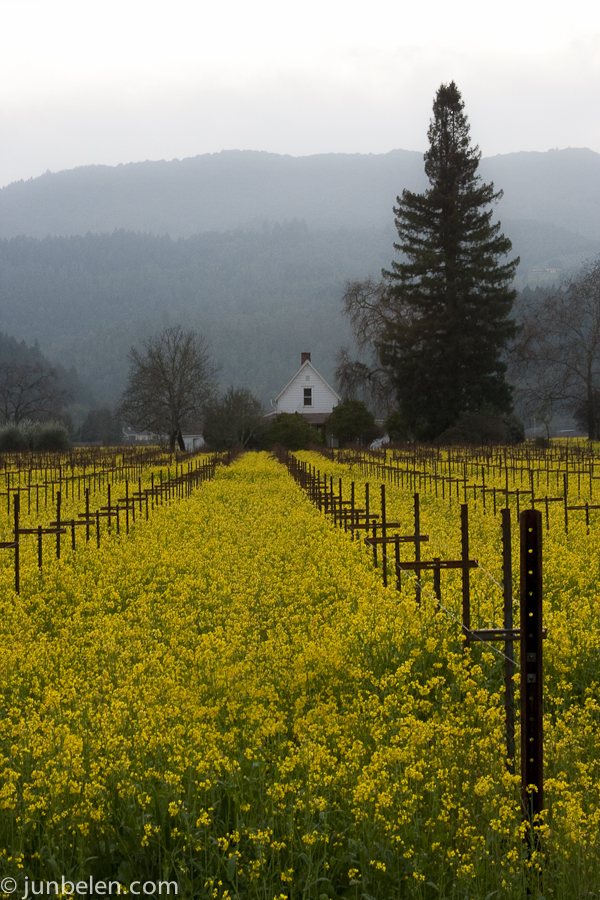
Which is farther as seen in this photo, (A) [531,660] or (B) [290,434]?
(B) [290,434]

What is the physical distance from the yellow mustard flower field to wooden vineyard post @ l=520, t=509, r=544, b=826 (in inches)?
5.8

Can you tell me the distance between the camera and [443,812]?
3.99m

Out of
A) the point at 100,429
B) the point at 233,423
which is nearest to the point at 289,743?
the point at 233,423

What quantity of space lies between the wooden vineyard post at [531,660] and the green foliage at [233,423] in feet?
185

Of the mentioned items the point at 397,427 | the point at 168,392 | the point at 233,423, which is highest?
the point at 168,392

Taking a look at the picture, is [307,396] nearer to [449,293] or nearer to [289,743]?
[449,293]

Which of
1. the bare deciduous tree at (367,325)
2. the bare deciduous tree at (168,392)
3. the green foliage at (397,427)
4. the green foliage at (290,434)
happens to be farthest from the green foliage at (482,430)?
the bare deciduous tree at (168,392)

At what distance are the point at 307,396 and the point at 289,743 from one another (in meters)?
72.2

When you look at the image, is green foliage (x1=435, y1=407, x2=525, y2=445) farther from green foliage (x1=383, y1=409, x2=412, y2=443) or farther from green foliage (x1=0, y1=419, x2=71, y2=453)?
green foliage (x1=0, y1=419, x2=71, y2=453)

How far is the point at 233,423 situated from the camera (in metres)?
61.2

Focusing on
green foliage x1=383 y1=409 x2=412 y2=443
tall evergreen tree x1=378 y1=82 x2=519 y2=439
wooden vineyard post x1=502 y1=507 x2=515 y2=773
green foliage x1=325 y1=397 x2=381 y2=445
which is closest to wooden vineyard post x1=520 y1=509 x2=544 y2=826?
wooden vineyard post x1=502 y1=507 x2=515 y2=773

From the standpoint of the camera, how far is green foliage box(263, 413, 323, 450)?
58.3m

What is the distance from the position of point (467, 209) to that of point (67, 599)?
159ft

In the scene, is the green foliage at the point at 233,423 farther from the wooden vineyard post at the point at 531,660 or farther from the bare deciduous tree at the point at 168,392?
the wooden vineyard post at the point at 531,660
